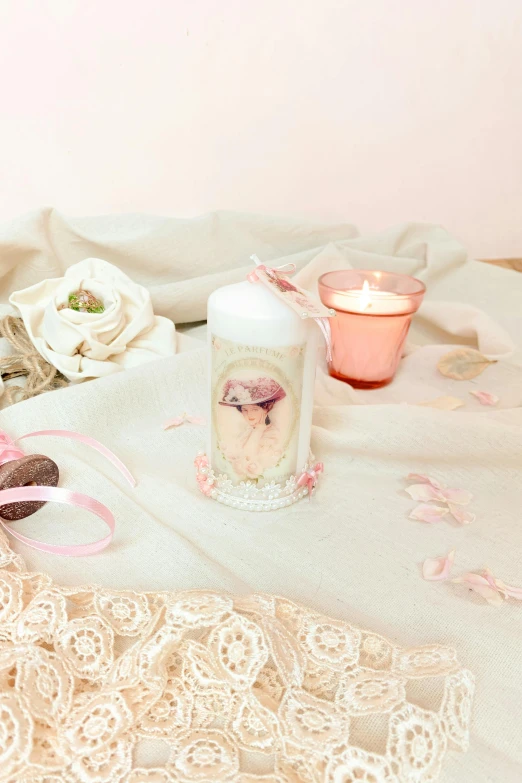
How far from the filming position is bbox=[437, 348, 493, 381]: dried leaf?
0.93m

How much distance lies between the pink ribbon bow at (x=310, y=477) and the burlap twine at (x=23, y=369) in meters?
0.38

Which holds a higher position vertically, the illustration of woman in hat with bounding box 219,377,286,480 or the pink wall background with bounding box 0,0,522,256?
the pink wall background with bounding box 0,0,522,256

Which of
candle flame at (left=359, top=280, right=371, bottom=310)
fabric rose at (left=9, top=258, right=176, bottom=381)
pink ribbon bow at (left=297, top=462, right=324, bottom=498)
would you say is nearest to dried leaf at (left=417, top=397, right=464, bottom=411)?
candle flame at (left=359, top=280, right=371, bottom=310)

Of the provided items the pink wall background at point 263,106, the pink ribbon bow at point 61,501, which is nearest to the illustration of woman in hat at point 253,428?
the pink ribbon bow at point 61,501

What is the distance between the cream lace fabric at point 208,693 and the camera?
0.36 metres

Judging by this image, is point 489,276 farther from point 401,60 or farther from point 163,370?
point 163,370

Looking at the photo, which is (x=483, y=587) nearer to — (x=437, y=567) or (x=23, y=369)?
(x=437, y=567)

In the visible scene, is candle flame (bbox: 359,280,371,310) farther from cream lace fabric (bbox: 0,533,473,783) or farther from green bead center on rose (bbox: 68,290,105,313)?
cream lace fabric (bbox: 0,533,473,783)

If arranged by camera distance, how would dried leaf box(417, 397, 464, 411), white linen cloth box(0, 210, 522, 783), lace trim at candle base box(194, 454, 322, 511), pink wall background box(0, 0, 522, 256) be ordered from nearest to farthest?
white linen cloth box(0, 210, 522, 783)
lace trim at candle base box(194, 454, 322, 511)
dried leaf box(417, 397, 464, 411)
pink wall background box(0, 0, 522, 256)

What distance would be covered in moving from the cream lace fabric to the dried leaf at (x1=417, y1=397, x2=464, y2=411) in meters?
0.45

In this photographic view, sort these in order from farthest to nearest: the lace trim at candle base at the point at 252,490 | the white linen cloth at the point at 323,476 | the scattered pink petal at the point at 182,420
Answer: the scattered pink petal at the point at 182,420, the lace trim at candle base at the point at 252,490, the white linen cloth at the point at 323,476

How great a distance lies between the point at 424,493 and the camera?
655mm

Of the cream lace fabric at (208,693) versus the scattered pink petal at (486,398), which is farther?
the scattered pink petal at (486,398)

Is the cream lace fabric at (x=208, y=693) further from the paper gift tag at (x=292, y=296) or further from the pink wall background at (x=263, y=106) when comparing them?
the pink wall background at (x=263, y=106)
